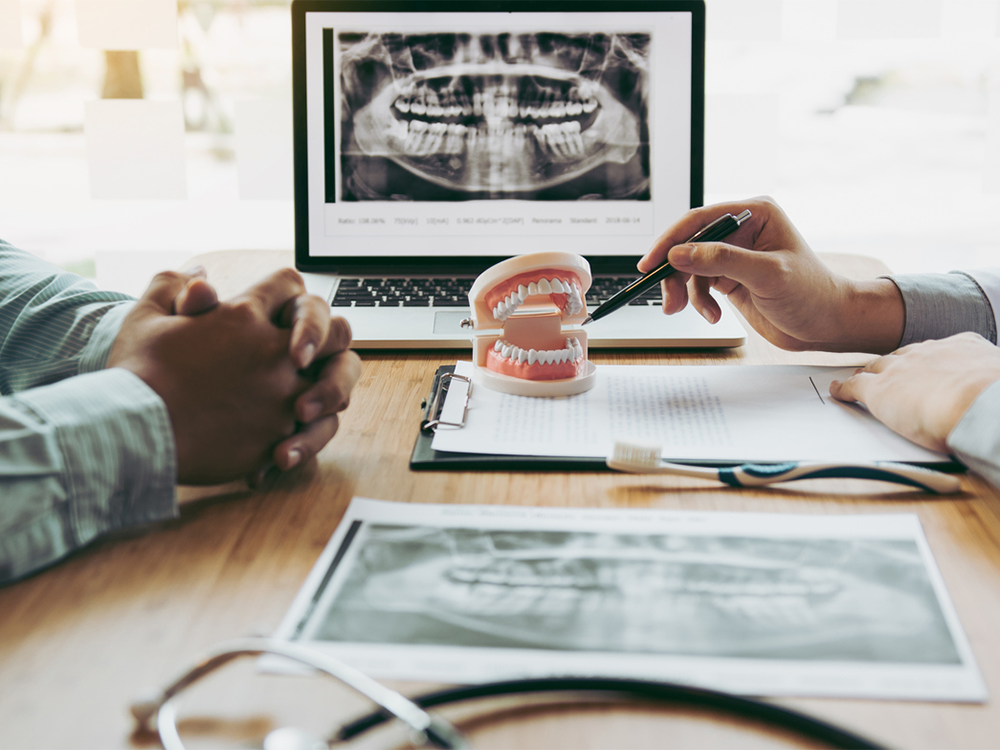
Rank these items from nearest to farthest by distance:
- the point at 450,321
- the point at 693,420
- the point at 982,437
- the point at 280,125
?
the point at 982,437, the point at 693,420, the point at 450,321, the point at 280,125

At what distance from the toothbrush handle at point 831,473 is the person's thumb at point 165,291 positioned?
510 mm

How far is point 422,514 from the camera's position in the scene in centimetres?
60

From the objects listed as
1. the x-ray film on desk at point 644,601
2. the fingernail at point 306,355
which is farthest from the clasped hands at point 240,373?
the x-ray film on desk at point 644,601

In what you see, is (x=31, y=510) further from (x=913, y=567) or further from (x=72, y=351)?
(x=913, y=567)

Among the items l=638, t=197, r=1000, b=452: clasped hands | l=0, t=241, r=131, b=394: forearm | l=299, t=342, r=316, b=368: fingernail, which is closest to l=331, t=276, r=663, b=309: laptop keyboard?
l=638, t=197, r=1000, b=452: clasped hands

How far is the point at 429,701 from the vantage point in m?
0.40

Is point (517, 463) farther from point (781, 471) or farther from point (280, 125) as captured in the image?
point (280, 125)

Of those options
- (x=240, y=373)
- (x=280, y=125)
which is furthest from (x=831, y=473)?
(x=280, y=125)

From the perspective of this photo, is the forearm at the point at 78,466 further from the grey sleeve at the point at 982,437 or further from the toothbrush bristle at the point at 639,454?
the grey sleeve at the point at 982,437

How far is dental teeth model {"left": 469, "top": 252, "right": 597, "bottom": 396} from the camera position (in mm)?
828

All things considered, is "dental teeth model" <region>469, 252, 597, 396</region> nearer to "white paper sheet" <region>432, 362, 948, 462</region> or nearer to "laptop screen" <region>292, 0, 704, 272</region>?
"white paper sheet" <region>432, 362, 948, 462</region>

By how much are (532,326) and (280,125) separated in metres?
1.37

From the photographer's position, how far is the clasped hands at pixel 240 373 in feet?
2.07

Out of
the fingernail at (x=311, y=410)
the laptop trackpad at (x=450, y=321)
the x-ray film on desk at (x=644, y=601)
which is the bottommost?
the x-ray film on desk at (x=644, y=601)
